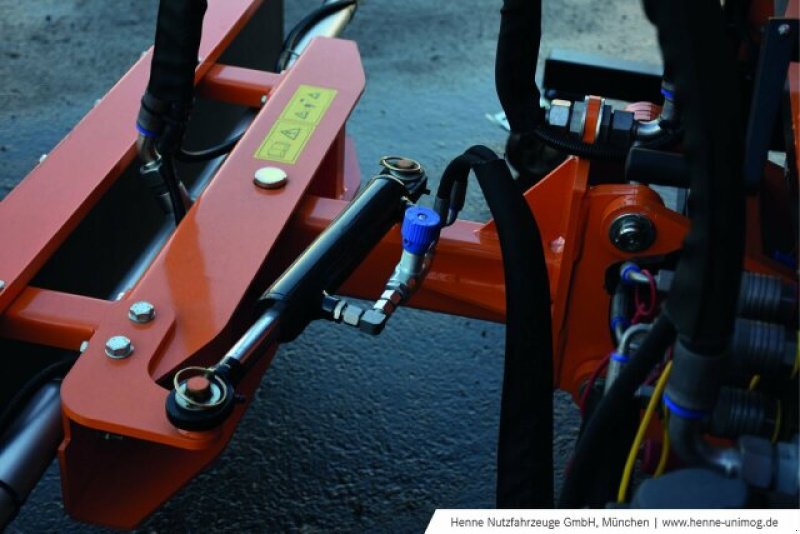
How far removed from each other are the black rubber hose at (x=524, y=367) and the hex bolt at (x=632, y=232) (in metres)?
0.24

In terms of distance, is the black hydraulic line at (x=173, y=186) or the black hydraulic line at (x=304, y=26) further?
the black hydraulic line at (x=304, y=26)

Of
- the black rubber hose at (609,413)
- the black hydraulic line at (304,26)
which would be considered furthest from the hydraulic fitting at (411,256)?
the black hydraulic line at (304,26)

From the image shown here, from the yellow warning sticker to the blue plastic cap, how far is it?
384 mm

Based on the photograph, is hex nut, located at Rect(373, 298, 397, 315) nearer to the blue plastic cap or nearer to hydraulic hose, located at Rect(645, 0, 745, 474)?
the blue plastic cap

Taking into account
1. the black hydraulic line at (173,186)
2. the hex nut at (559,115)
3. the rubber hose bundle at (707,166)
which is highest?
the rubber hose bundle at (707,166)

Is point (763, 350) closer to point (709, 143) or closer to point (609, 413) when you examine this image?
point (609, 413)

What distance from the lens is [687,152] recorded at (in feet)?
2.72

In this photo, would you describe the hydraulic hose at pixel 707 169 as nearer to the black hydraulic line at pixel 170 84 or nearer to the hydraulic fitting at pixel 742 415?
the hydraulic fitting at pixel 742 415

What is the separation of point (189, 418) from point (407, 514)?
0.80 metres

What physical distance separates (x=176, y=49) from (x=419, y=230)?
431 mm

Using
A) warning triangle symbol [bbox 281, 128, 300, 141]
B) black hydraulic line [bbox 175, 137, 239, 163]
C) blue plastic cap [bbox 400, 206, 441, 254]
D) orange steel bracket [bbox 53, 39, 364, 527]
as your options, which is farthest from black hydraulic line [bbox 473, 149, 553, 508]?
black hydraulic line [bbox 175, 137, 239, 163]

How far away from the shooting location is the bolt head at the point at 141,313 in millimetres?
1346

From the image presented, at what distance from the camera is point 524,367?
1.15m

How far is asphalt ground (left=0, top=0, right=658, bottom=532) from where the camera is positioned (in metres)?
1.86
